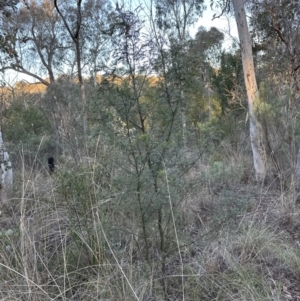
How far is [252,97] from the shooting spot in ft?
21.4

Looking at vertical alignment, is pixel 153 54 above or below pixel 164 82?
above

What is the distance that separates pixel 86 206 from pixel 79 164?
1.24 feet

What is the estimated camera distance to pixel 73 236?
8.64ft

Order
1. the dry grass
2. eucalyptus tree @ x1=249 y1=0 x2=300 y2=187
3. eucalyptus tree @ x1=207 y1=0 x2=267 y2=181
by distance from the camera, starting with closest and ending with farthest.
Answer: the dry grass
eucalyptus tree @ x1=207 y1=0 x2=267 y2=181
eucalyptus tree @ x1=249 y1=0 x2=300 y2=187

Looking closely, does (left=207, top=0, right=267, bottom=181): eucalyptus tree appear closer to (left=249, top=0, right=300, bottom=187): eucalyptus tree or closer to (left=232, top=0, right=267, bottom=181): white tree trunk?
(left=232, top=0, right=267, bottom=181): white tree trunk

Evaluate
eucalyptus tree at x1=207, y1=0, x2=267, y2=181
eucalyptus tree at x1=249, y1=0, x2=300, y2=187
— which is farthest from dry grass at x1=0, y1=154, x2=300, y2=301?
eucalyptus tree at x1=249, y1=0, x2=300, y2=187

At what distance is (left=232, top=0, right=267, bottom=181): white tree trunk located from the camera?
6.30 m

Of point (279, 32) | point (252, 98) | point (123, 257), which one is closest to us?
point (123, 257)

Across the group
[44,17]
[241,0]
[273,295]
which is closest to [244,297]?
[273,295]

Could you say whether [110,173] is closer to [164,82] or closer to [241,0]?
[164,82]

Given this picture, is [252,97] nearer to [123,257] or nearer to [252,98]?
[252,98]

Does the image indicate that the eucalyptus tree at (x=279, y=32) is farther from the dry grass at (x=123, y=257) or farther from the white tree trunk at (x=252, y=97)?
the dry grass at (x=123, y=257)

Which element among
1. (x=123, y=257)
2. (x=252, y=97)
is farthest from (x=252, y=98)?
(x=123, y=257)

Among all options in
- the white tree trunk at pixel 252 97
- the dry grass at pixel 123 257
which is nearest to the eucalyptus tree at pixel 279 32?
the white tree trunk at pixel 252 97
